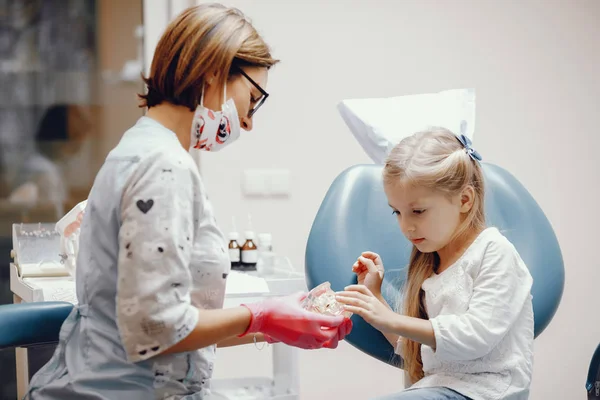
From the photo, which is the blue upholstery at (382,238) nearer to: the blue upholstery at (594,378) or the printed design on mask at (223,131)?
the blue upholstery at (594,378)

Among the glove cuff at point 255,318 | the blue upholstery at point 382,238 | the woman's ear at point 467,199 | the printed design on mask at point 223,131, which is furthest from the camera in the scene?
the blue upholstery at point 382,238

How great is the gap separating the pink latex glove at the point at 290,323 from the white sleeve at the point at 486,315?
205mm

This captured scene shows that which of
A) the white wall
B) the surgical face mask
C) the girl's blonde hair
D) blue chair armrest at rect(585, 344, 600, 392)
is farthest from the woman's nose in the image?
the white wall

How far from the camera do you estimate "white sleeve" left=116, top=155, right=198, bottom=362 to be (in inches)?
42.3

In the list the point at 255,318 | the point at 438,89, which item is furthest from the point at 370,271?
the point at 438,89

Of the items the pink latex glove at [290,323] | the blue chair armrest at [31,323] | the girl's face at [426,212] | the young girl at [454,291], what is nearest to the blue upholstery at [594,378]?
the young girl at [454,291]

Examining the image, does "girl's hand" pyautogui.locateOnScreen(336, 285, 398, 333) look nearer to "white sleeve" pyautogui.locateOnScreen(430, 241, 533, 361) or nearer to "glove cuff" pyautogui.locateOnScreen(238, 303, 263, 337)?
"white sleeve" pyautogui.locateOnScreen(430, 241, 533, 361)

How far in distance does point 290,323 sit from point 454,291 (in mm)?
350

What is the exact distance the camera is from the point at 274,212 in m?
2.67

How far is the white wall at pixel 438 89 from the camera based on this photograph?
2.66 metres

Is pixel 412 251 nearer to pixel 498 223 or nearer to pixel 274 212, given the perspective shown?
pixel 498 223

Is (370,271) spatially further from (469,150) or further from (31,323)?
(31,323)

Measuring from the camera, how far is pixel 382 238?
1.66 metres

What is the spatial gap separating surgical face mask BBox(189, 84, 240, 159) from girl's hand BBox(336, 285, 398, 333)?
361 millimetres
